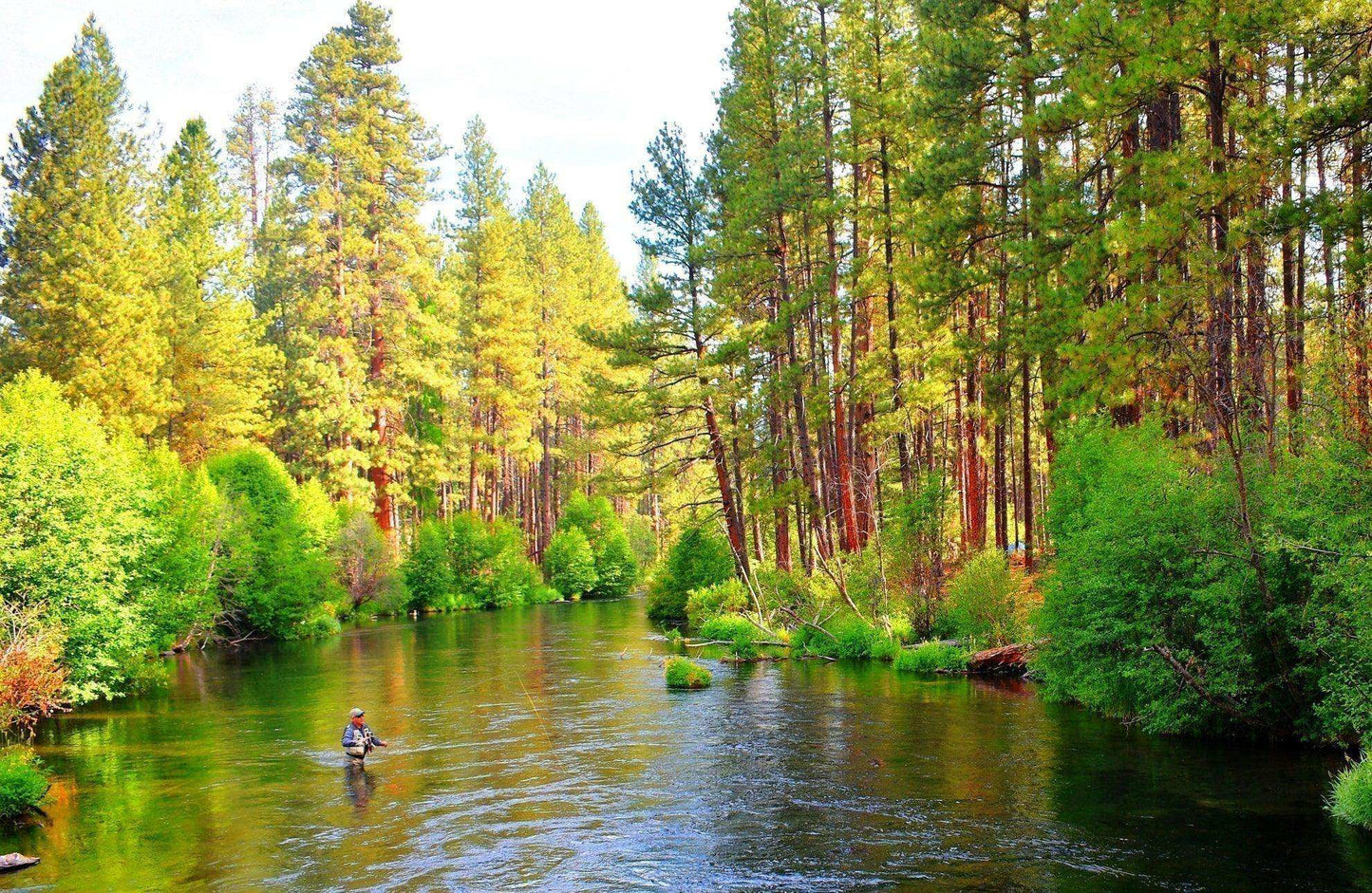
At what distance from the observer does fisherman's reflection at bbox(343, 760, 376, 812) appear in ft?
43.9

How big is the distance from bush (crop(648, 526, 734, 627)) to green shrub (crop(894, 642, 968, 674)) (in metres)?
16.0

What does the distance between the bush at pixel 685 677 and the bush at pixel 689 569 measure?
53.1 ft

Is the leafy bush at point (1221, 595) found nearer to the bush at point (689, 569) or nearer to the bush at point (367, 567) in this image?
the bush at point (689, 569)

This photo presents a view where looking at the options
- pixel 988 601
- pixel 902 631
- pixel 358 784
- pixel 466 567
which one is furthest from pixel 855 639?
pixel 466 567

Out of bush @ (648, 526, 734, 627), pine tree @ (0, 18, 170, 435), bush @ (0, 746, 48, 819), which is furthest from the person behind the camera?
bush @ (648, 526, 734, 627)

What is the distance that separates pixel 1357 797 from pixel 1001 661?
37.4 feet

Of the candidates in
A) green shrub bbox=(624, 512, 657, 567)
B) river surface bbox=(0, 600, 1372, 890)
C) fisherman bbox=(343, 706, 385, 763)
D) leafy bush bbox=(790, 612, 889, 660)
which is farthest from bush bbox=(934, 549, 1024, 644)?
green shrub bbox=(624, 512, 657, 567)

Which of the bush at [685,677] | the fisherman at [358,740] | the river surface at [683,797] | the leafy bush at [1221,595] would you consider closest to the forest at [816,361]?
the leafy bush at [1221,595]

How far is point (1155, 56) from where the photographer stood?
17328mm

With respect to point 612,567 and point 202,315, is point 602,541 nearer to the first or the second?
point 612,567

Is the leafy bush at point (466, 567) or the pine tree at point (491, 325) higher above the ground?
the pine tree at point (491, 325)

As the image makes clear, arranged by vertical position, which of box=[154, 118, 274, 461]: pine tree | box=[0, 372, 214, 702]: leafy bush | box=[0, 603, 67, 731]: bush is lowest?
box=[0, 603, 67, 731]: bush

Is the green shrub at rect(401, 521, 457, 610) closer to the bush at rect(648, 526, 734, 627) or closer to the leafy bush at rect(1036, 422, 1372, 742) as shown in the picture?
the bush at rect(648, 526, 734, 627)

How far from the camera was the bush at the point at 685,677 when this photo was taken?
71.7ft
